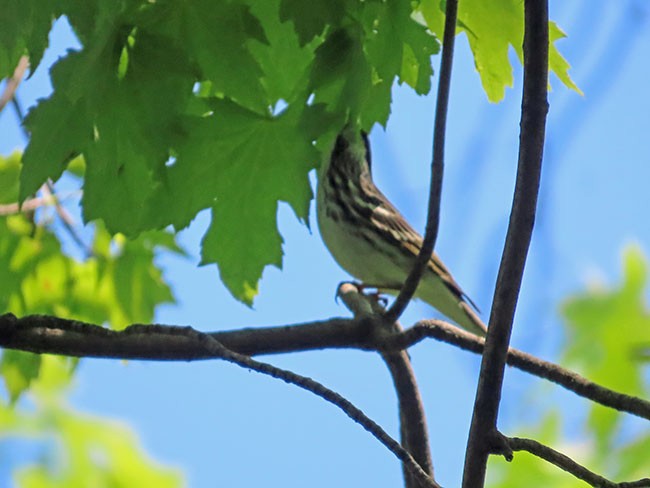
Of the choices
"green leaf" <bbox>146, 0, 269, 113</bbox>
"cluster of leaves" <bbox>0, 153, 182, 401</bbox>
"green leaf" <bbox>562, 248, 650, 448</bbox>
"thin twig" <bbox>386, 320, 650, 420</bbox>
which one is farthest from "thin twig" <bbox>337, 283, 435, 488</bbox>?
"green leaf" <bbox>562, 248, 650, 448</bbox>

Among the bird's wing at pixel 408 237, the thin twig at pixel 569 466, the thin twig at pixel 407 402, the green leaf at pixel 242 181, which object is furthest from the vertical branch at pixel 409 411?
the bird's wing at pixel 408 237

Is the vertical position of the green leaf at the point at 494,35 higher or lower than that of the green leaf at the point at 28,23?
higher

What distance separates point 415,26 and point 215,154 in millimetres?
507

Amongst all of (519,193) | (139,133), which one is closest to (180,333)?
(139,133)

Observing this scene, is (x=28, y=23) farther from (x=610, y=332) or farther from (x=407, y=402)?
(x=610, y=332)

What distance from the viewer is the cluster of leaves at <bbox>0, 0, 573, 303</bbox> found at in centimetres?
171

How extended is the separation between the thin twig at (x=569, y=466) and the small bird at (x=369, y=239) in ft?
6.55

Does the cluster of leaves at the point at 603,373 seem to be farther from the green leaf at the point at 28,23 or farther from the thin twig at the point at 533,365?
the green leaf at the point at 28,23

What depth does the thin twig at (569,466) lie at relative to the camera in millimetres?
1315

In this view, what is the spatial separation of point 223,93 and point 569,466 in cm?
100

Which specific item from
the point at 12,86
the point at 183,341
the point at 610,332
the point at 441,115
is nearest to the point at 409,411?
the point at 183,341

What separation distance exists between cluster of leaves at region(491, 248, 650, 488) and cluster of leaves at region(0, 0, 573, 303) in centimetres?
206

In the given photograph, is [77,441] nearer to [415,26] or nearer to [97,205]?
[97,205]

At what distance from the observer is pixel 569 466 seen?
4.38 ft
